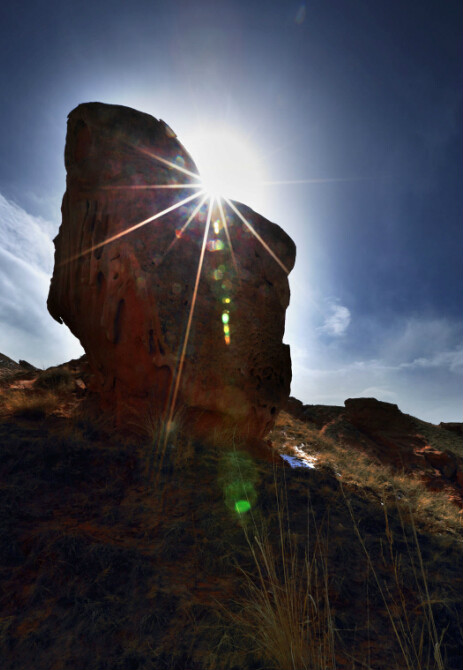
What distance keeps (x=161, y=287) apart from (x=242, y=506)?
167 inches

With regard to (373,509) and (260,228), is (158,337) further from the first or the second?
(373,509)

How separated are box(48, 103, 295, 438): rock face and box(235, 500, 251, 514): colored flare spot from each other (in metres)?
2.51

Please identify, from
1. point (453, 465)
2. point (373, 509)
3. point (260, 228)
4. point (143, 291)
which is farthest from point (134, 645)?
point (453, 465)

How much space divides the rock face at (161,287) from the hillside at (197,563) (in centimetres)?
104

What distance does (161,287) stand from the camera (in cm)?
650

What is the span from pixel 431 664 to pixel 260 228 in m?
7.67

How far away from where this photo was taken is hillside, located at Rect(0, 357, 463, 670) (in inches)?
72.8

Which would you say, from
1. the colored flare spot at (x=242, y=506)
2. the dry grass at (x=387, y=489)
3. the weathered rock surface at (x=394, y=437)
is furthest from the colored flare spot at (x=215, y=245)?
the weathered rock surface at (x=394, y=437)

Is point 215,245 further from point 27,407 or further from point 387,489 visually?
point 387,489

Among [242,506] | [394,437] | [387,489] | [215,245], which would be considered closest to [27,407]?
[242,506]

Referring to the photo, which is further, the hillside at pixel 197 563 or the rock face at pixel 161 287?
the rock face at pixel 161 287

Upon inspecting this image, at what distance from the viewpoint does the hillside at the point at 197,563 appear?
6.07 feet

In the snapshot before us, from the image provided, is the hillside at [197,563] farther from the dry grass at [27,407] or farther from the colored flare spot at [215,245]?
the colored flare spot at [215,245]

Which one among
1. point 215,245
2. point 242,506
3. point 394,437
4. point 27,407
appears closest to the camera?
point 242,506
